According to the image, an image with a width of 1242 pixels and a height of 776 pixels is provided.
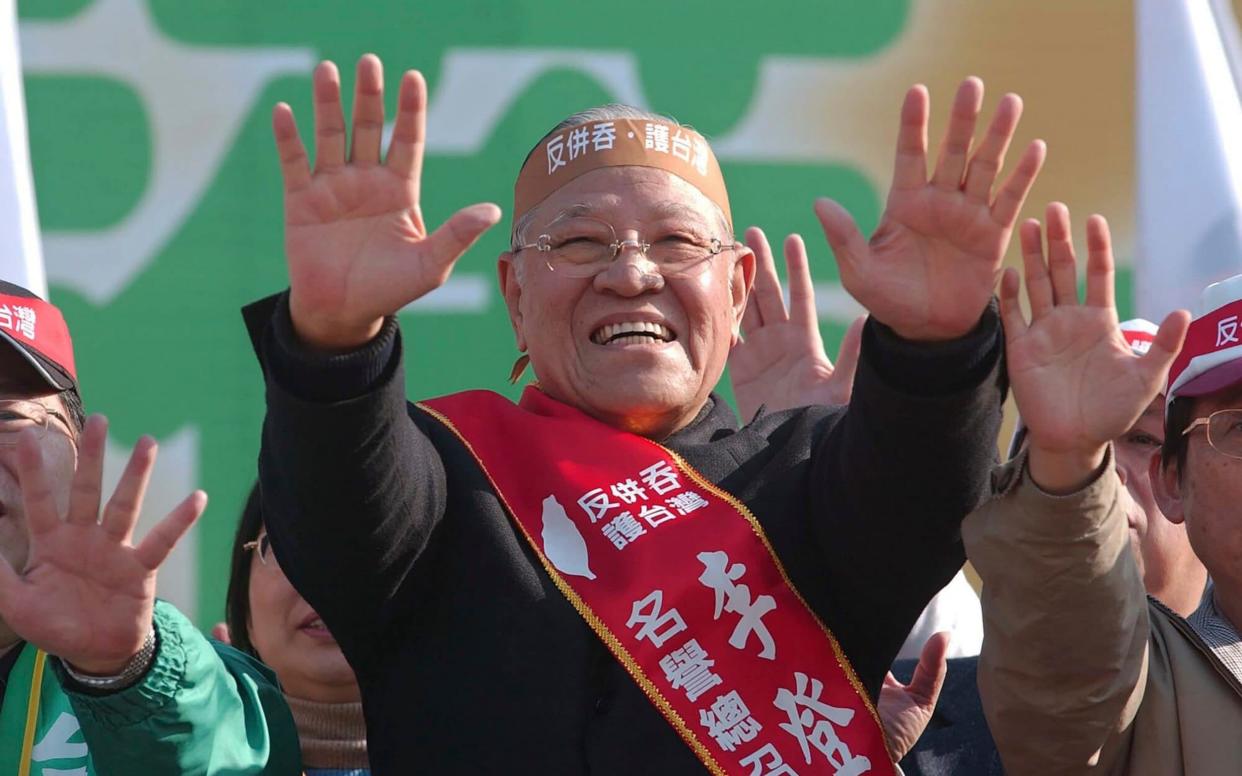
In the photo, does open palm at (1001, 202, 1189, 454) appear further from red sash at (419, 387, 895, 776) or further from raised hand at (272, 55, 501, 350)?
raised hand at (272, 55, 501, 350)

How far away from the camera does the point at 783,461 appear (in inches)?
101

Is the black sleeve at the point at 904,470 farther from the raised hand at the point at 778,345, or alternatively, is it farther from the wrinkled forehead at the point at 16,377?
the wrinkled forehead at the point at 16,377

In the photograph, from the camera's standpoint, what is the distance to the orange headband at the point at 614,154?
8.98 ft

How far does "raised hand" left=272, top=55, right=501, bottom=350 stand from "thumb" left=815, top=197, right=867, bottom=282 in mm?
428

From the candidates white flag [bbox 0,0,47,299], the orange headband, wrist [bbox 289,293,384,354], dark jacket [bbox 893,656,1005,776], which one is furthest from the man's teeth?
white flag [bbox 0,0,47,299]

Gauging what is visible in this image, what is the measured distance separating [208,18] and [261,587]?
1656 millimetres

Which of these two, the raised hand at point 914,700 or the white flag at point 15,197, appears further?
the white flag at point 15,197

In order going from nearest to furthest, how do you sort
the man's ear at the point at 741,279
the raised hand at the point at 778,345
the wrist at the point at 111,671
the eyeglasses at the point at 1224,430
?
the wrist at the point at 111,671 → the eyeglasses at the point at 1224,430 → the man's ear at the point at 741,279 → the raised hand at the point at 778,345

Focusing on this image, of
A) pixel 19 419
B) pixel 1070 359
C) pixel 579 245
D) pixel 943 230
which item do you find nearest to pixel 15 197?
pixel 19 419

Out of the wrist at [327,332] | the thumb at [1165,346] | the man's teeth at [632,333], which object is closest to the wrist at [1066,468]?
the thumb at [1165,346]

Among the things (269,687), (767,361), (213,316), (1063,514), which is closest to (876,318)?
(1063,514)

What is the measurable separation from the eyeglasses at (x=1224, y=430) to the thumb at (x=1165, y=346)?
19.5 inches

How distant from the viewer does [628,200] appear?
2682 mm

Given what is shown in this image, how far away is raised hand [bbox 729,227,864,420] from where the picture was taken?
346 cm
